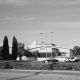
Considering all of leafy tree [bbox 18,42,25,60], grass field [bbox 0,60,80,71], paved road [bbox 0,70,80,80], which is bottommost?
paved road [bbox 0,70,80,80]

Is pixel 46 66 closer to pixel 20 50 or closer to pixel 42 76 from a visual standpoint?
pixel 42 76

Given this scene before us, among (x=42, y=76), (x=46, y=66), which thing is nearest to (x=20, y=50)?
(x=46, y=66)

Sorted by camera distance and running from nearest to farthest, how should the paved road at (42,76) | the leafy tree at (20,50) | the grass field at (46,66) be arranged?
the paved road at (42,76), the grass field at (46,66), the leafy tree at (20,50)

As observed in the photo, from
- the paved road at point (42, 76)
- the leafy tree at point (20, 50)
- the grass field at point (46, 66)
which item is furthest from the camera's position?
the leafy tree at point (20, 50)

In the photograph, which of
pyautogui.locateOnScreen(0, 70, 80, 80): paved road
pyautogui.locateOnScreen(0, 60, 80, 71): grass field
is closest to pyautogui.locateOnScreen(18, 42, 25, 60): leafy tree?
pyautogui.locateOnScreen(0, 60, 80, 71): grass field

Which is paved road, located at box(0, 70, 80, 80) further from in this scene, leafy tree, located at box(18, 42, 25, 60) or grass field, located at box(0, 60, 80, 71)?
leafy tree, located at box(18, 42, 25, 60)

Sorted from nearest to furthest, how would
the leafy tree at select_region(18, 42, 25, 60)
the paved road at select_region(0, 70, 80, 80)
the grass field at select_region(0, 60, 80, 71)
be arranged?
the paved road at select_region(0, 70, 80, 80) → the grass field at select_region(0, 60, 80, 71) → the leafy tree at select_region(18, 42, 25, 60)

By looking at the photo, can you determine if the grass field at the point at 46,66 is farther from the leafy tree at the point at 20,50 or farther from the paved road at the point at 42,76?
the leafy tree at the point at 20,50

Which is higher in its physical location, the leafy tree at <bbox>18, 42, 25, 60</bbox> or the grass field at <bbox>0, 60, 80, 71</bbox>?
the leafy tree at <bbox>18, 42, 25, 60</bbox>

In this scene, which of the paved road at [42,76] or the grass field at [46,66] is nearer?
the paved road at [42,76]

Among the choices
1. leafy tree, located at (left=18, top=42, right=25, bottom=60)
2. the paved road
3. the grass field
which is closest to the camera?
the paved road

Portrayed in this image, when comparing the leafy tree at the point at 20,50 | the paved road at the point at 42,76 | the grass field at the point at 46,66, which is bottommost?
the paved road at the point at 42,76

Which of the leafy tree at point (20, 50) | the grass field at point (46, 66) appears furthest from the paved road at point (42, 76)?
the leafy tree at point (20, 50)

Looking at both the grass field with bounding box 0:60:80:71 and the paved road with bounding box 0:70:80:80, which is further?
the grass field with bounding box 0:60:80:71
